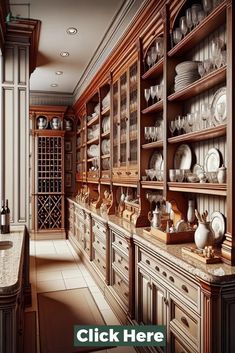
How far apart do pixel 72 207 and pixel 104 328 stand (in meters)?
3.84

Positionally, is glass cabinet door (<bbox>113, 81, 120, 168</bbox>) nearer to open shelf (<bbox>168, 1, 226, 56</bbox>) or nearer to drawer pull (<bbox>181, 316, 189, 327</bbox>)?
open shelf (<bbox>168, 1, 226, 56</bbox>)

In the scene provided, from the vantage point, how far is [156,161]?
2.97m

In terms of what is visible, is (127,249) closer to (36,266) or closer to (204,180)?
(204,180)

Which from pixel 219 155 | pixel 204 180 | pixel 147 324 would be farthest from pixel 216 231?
pixel 147 324

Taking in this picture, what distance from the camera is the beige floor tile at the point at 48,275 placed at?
13.3 ft

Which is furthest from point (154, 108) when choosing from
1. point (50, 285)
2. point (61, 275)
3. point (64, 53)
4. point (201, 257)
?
point (61, 275)

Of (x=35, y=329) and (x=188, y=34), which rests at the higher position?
(x=188, y=34)

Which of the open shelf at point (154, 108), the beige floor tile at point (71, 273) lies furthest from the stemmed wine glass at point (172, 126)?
the beige floor tile at point (71, 273)

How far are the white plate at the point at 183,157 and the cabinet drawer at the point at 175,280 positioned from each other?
30.8 inches

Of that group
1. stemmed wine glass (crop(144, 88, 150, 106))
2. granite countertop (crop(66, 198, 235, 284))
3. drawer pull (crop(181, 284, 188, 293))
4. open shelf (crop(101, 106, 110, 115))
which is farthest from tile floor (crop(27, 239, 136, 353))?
open shelf (crop(101, 106, 110, 115))

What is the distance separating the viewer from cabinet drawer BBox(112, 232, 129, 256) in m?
2.80

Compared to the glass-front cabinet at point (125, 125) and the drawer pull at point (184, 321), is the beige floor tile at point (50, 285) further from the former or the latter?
the drawer pull at point (184, 321)

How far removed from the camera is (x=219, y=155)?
214 cm

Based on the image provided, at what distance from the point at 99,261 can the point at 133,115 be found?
1.91 meters
